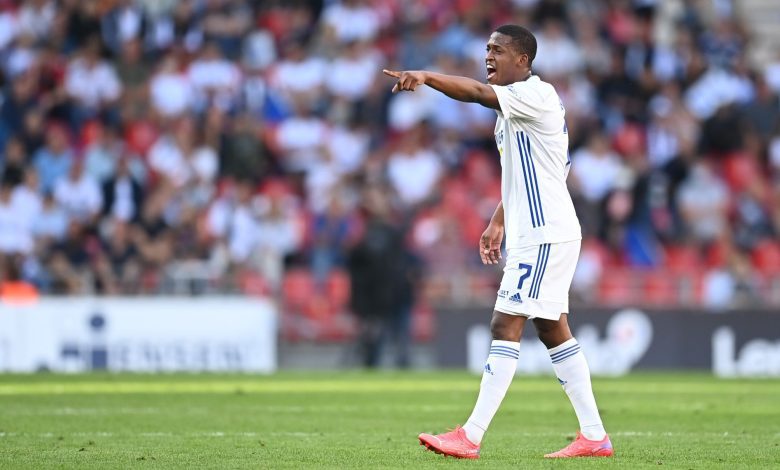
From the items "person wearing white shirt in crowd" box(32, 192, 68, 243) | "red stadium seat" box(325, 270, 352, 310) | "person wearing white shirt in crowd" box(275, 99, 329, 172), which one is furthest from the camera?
"person wearing white shirt in crowd" box(275, 99, 329, 172)

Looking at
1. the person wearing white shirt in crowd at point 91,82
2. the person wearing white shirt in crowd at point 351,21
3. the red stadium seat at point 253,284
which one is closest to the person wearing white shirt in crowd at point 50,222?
the person wearing white shirt in crowd at point 91,82

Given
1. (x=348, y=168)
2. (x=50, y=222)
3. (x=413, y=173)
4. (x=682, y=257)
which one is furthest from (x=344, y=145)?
(x=682, y=257)

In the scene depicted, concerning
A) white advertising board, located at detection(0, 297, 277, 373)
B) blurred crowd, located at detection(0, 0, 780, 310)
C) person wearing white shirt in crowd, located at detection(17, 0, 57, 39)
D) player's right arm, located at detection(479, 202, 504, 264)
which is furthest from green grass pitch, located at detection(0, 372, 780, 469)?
person wearing white shirt in crowd, located at detection(17, 0, 57, 39)

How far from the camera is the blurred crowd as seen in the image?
68.3 ft

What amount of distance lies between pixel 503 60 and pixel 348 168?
45.5ft

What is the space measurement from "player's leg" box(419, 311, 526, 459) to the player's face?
1388 millimetres

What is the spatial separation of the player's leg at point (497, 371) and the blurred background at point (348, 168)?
1165cm

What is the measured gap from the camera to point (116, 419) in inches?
459

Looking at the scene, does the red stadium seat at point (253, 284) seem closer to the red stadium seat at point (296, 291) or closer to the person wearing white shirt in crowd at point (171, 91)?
the red stadium seat at point (296, 291)

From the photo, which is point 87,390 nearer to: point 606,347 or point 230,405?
point 230,405

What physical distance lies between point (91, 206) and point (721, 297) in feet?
29.1

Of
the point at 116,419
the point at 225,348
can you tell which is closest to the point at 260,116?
the point at 225,348

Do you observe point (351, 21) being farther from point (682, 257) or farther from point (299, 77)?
point (682, 257)

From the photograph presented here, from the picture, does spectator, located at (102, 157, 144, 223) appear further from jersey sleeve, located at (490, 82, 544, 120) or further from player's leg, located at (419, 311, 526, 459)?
jersey sleeve, located at (490, 82, 544, 120)
